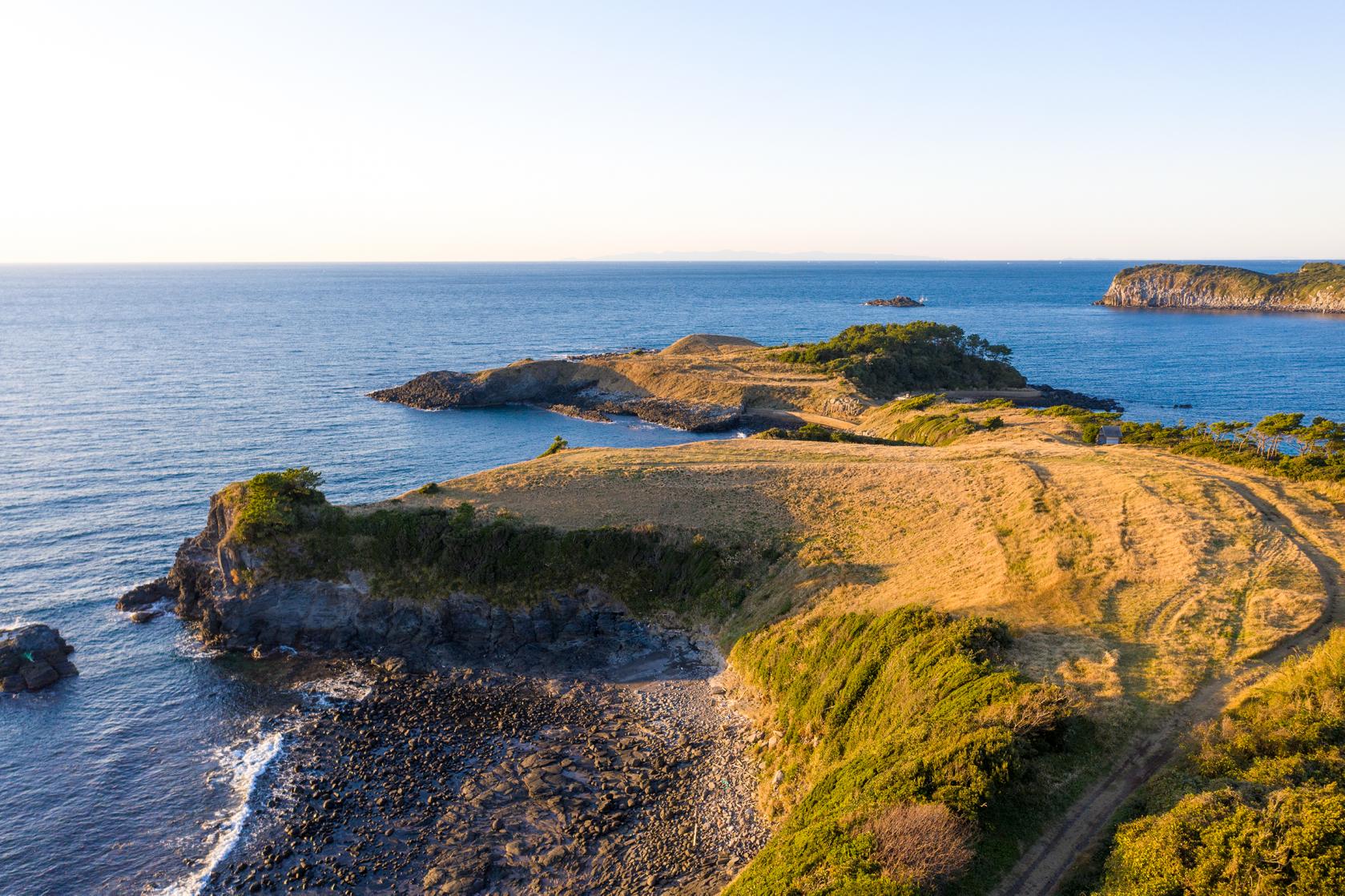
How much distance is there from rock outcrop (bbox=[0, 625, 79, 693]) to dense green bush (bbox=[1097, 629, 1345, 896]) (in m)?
50.3

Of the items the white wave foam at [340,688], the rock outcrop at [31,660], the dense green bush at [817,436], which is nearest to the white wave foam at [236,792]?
the white wave foam at [340,688]

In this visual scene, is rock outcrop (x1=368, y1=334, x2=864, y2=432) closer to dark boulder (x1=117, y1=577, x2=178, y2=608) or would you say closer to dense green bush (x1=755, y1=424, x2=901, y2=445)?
dense green bush (x1=755, y1=424, x2=901, y2=445)

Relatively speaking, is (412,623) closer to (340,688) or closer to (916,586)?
(340,688)

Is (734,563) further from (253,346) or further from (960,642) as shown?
(253,346)

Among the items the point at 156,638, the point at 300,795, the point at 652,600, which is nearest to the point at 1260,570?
the point at 652,600

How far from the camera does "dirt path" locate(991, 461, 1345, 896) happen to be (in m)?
21.6

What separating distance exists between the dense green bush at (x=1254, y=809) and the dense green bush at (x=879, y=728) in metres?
3.29

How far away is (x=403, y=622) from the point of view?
46938mm

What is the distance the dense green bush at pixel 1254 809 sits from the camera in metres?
19.1

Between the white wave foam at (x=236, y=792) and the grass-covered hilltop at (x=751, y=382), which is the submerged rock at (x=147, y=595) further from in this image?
the grass-covered hilltop at (x=751, y=382)

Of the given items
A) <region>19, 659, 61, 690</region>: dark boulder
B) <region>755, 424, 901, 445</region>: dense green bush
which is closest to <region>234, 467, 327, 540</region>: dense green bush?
<region>19, 659, 61, 690</region>: dark boulder

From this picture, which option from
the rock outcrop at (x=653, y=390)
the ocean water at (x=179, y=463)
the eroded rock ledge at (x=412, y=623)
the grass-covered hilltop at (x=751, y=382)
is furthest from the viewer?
the grass-covered hilltop at (x=751, y=382)

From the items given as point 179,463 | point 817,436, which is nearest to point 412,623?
point 817,436

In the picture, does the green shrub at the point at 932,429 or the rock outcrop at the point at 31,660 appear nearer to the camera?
the rock outcrop at the point at 31,660
